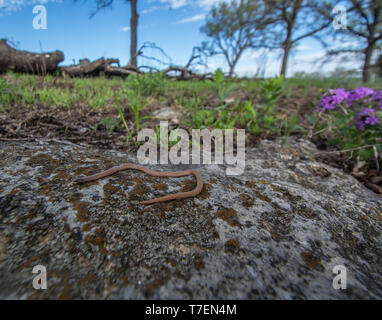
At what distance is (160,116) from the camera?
3109 mm

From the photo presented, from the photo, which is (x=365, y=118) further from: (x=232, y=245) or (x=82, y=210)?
(x=82, y=210)

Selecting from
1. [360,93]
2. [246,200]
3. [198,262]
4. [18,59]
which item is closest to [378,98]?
[360,93]

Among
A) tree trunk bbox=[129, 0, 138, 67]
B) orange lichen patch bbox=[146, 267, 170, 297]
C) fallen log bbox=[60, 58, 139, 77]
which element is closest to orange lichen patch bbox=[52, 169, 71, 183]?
orange lichen patch bbox=[146, 267, 170, 297]

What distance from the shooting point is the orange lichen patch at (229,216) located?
3.52 feet

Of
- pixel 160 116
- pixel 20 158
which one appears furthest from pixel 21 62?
pixel 20 158

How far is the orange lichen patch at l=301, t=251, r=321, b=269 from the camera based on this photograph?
87cm

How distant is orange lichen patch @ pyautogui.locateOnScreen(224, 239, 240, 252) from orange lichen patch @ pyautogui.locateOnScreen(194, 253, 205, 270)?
0.14 metres

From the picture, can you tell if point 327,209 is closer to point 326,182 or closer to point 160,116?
point 326,182

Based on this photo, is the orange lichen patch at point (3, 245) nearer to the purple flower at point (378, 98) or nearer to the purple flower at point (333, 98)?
the purple flower at point (333, 98)

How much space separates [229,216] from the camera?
1122mm

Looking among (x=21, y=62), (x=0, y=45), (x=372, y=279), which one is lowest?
(x=372, y=279)

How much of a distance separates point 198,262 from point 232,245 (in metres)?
0.19

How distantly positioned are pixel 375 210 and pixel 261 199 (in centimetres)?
82

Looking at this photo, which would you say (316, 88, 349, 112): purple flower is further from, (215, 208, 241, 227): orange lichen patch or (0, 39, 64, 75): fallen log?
(0, 39, 64, 75): fallen log
